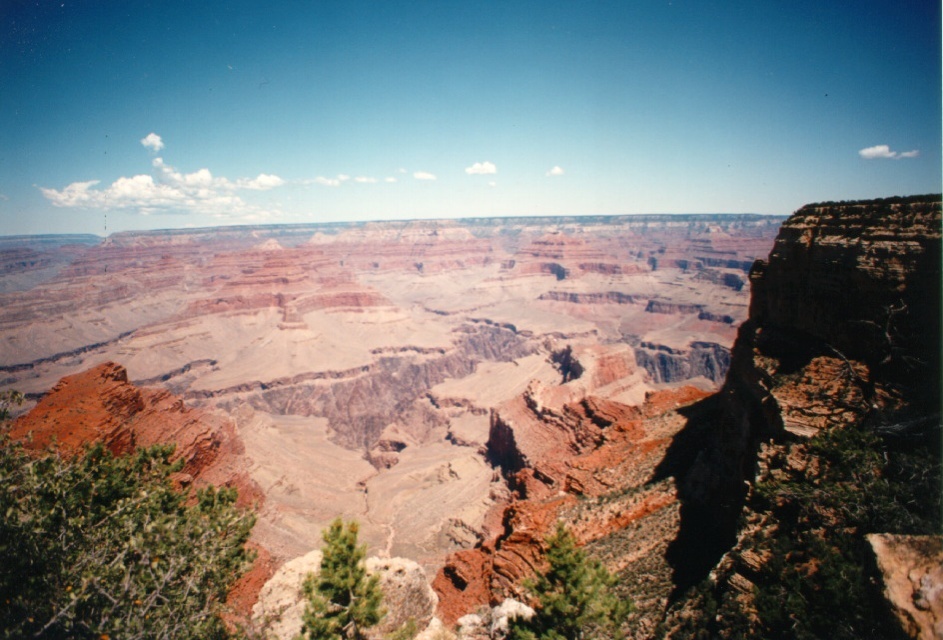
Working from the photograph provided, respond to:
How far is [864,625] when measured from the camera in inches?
337

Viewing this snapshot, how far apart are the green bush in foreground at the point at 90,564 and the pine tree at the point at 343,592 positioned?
10.1 feet

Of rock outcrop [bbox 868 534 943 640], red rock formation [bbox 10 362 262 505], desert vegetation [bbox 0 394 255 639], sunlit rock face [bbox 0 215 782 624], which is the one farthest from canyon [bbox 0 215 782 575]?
rock outcrop [bbox 868 534 943 640]

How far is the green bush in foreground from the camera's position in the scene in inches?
357

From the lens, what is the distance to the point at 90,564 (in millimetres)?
10102

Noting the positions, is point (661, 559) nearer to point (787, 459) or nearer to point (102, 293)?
point (787, 459)

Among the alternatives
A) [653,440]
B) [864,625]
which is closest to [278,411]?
[653,440]

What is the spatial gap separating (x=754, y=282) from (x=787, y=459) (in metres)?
12.3

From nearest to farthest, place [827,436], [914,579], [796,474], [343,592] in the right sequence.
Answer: [914,579]
[796,474]
[827,436]
[343,592]

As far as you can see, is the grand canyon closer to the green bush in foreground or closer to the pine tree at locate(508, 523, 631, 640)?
the pine tree at locate(508, 523, 631, 640)

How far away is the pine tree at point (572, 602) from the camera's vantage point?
12469mm

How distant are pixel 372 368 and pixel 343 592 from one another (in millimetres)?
102879

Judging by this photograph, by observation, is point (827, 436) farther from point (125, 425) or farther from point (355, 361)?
point (355, 361)

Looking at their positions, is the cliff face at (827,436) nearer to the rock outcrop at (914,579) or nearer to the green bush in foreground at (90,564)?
the rock outcrop at (914,579)

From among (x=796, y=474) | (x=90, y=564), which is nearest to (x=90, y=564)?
(x=90, y=564)
